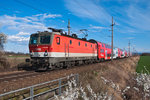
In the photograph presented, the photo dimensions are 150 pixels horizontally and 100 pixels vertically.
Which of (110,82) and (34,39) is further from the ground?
(34,39)

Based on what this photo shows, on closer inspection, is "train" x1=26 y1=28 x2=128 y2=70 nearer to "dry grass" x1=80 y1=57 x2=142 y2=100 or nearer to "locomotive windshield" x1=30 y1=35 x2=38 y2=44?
"locomotive windshield" x1=30 y1=35 x2=38 y2=44

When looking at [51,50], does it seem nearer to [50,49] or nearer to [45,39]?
[50,49]

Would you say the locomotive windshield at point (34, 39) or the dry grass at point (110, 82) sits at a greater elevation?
the locomotive windshield at point (34, 39)

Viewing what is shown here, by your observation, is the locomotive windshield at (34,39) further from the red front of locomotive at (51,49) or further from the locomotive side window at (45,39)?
the locomotive side window at (45,39)

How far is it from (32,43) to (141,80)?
33.7 feet

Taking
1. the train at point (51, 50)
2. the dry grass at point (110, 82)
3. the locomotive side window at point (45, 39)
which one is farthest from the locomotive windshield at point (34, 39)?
the dry grass at point (110, 82)

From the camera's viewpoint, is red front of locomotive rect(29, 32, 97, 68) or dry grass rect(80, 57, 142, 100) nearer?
dry grass rect(80, 57, 142, 100)

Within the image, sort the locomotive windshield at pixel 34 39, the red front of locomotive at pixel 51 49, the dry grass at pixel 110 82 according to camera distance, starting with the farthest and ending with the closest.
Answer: the locomotive windshield at pixel 34 39
the red front of locomotive at pixel 51 49
the dry grass at pixel 110 82

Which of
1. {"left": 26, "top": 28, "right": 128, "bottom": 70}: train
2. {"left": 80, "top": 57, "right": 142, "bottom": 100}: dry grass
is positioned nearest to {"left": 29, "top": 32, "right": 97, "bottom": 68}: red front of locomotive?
{"left": 26, "top": 28, "right": 128, "bottom": 70}: train

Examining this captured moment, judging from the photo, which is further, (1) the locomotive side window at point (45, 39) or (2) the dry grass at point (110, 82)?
(1) the locomotive side window at point (45, 39)

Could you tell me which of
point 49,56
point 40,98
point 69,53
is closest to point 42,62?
point 49,56

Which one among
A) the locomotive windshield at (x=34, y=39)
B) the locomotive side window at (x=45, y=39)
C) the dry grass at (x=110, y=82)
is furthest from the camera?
the locomotive windshield at (x=34, y=39)

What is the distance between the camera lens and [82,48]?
18.2 metres

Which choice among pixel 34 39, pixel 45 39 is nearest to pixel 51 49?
pixel 45 39
